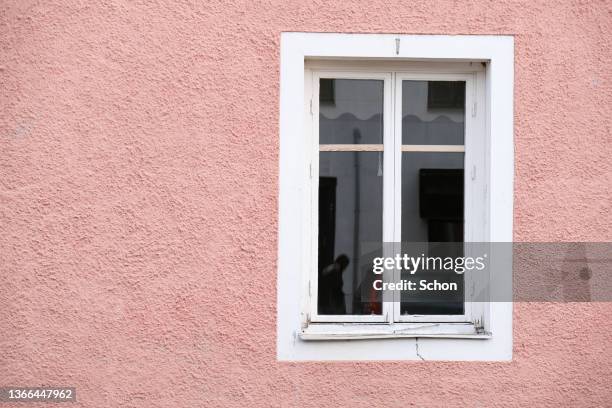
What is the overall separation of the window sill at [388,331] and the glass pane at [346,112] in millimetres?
1102

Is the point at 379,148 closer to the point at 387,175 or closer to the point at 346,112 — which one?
the point at 387,175

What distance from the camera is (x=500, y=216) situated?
4.95 m

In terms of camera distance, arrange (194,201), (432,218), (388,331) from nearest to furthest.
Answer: (194,201), (388,331), (432,218)

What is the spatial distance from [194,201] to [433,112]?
5.02 ft

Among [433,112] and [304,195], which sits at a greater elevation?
[433,112]

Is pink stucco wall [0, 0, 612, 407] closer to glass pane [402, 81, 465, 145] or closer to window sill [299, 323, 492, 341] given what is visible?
window sill [299, 323, 492, 341]

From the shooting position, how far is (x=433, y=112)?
5.12 metres

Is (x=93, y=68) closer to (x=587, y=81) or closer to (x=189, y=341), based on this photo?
(x=189, y=341)

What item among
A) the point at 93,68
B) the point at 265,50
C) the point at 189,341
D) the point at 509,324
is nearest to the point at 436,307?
the point at 509,324

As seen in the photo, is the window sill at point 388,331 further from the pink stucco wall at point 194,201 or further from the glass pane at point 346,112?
the glass pane at point 346,112

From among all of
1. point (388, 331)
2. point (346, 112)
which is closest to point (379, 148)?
point (346, 112)

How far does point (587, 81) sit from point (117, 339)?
312 cm

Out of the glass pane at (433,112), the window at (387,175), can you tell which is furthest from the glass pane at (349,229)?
the glass pane at (433,112)

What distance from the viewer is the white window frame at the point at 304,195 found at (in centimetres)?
489
